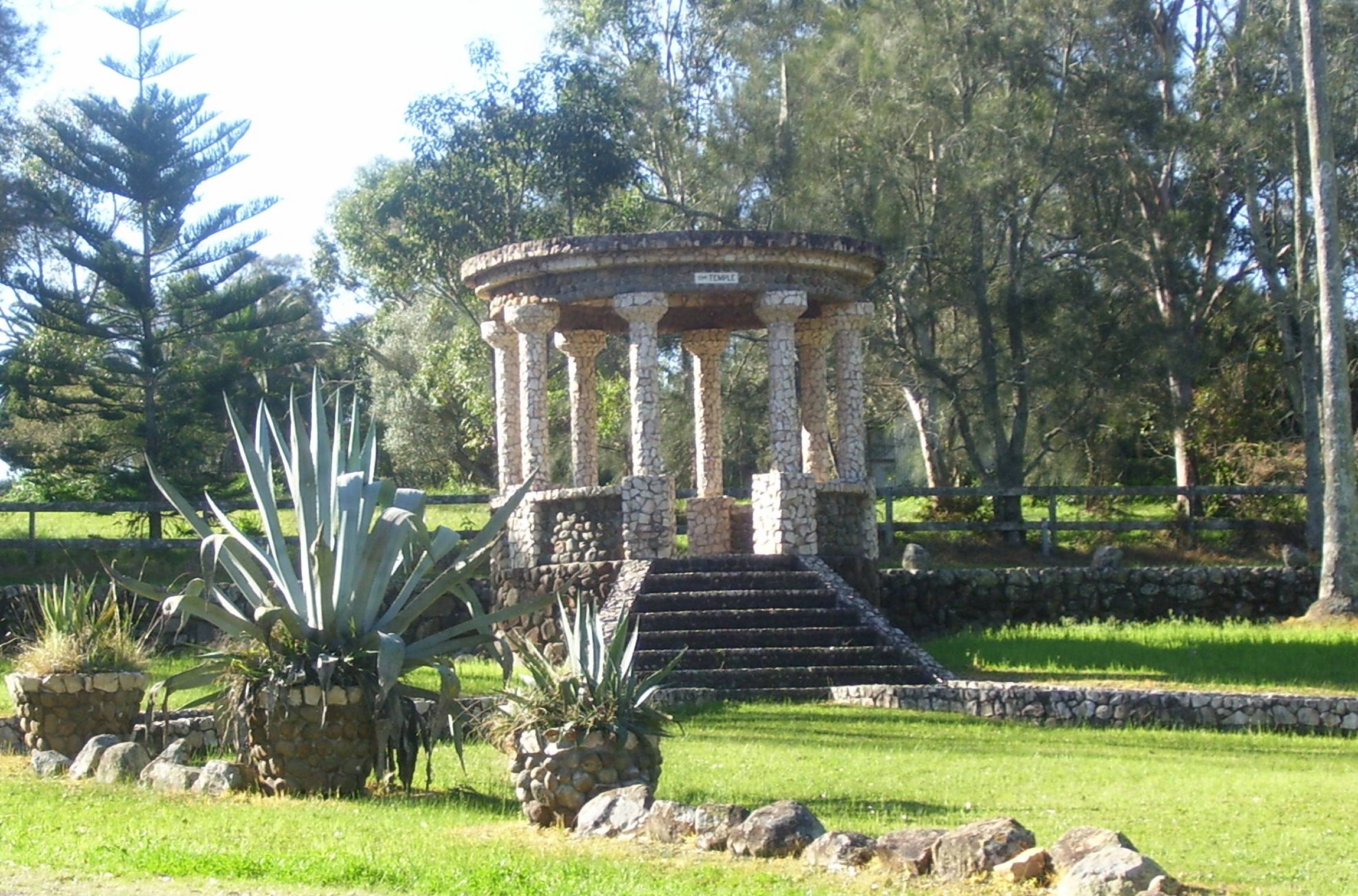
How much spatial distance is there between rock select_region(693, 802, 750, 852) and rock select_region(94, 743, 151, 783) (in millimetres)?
4133

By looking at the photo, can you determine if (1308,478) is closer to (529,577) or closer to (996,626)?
(996,626)

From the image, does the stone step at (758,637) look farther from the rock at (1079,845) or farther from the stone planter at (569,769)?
the rock at (1079,845)

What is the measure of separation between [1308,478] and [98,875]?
2332 centimetres

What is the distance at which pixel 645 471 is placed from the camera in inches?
813

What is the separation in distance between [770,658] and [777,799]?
7.06m

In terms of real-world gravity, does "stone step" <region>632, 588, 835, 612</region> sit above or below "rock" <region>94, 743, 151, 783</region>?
above

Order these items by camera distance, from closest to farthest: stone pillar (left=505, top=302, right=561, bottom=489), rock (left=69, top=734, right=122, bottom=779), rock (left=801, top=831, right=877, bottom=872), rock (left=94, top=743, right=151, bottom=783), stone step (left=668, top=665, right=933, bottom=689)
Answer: rock (left=801, top=831, right=877, bottom=872), rock (left=94, top=743, right=151, bottom=783), rock (left=69, top=734, right=122, bottom=779), stone step (left=668, top=665, right=933, bottom=689), stone pillar (left=505, top=302, right=561, bottom=489)

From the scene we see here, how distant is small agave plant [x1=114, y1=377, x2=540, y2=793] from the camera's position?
34.6ft

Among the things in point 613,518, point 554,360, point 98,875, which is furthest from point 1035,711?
point 554,360

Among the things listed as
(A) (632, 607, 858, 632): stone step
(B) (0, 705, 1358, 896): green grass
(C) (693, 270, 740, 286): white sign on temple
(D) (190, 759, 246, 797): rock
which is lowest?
(B) (0, 705, 1358, 896): green grass

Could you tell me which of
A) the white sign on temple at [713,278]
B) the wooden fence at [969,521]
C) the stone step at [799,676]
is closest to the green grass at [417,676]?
the stone step at [799,676]

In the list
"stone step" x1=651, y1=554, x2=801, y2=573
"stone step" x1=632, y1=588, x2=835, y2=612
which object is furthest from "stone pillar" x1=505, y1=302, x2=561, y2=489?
"stone step" x1=632, y1=588, x2=835, y2=612

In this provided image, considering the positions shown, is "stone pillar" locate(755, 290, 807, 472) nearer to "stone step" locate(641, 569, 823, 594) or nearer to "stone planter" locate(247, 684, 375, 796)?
"stone step" locate(641, 569, 823, 594)

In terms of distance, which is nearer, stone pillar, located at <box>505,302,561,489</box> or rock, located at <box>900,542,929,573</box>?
stone pillar, located at <box>505,302,561,489</box>
